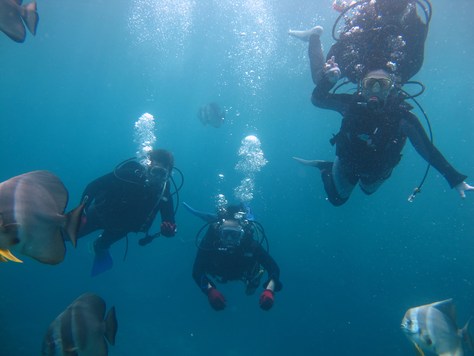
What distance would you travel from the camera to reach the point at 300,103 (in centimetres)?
4616

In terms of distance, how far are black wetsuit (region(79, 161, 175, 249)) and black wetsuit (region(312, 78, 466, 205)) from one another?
12.4ft

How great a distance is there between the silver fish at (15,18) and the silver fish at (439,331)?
18.8ft

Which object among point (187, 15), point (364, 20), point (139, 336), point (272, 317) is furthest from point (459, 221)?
point (364, 20)

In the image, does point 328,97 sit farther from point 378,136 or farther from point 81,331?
point 81,331

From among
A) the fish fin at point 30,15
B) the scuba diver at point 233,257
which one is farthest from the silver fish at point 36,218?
the scuba diver at point 233,257

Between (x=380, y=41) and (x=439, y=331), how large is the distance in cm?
471

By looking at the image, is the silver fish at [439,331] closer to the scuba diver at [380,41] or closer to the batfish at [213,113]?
the scuba diver at [380,41]

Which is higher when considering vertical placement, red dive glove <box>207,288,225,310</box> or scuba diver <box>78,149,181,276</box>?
scuba diver <box>78,149,181,276</box>

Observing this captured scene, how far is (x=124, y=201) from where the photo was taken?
667cm

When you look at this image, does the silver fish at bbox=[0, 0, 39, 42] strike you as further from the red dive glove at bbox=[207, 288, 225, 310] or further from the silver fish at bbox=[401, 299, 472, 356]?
the silver fish at bbox=[401, 299, 472, 356]

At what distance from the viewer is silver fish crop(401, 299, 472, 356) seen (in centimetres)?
420

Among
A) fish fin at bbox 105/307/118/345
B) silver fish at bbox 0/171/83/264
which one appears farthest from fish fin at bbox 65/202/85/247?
fish fin at bbox 105/307/118/345

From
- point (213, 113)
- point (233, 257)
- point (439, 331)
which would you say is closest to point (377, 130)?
point (439, 331)

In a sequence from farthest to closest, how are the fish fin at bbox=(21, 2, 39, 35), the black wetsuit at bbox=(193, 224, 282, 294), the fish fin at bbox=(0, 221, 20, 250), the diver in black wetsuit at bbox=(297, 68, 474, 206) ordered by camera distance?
the black wetsuit at bbox=(193, 224, 282, 294)
the diver in black wetsuit at bbox=(297, 68, 474, 206)
the fish fin at bbox=(21, 2, 39, 35)
the fish fin at bbox=(0, 221, 20, 250)
